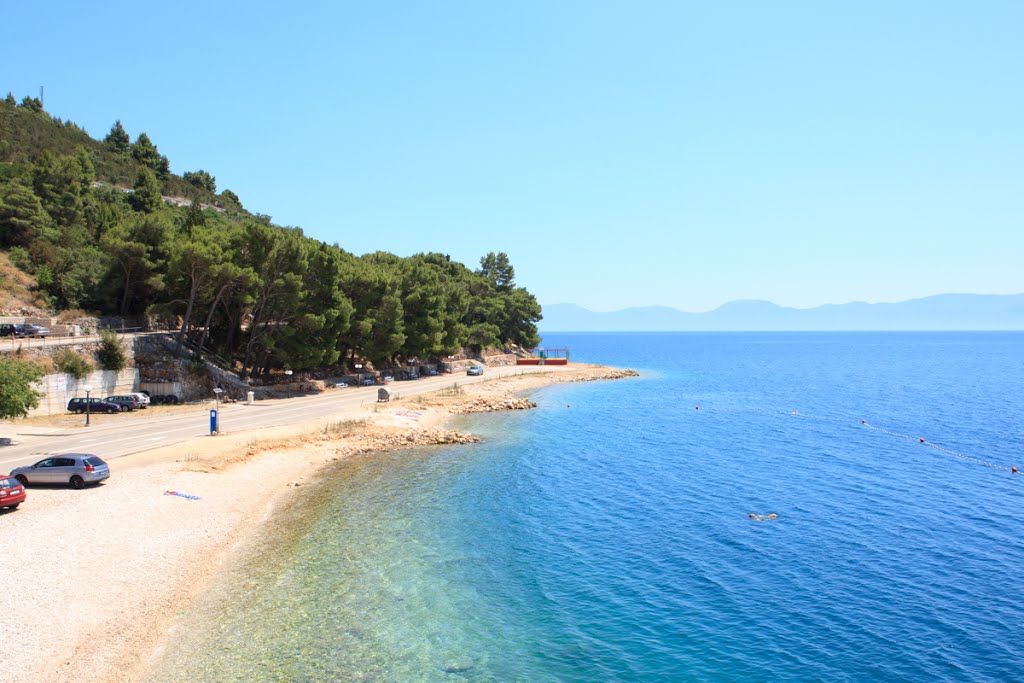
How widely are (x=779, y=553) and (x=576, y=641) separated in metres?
11.9

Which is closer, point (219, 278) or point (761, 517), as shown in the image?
point (761, 517)

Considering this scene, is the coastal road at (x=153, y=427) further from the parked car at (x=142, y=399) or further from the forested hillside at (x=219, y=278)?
the forested hillside at (x=219, y=278)

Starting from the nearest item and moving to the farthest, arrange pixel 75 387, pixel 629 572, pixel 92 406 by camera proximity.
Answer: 1. pixel 629 572
2. pixel 92 406
3. pixel 75 387

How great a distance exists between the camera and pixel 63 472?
28.9 m

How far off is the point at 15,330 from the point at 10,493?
38342 millimetres

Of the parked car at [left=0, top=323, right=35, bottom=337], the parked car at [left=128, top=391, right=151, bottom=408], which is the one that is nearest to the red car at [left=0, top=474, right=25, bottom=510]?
the parked car at [left=128, top=391, right=151, bottom=408]

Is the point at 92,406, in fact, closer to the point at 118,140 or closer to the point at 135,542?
the point at 135,542

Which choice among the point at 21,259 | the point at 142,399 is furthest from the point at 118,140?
the point at 142,399

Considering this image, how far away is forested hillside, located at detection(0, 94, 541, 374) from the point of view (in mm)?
61156

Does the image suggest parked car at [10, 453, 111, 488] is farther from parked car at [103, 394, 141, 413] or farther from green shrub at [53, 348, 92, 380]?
green shrub at [53, 348, 92, 380]

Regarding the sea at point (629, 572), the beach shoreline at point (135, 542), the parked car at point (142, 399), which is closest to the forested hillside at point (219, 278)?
the parked car at point (142, 399)

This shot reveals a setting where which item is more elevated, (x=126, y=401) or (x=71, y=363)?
(x=71, y=363)

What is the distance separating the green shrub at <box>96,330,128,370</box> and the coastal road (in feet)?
18.1

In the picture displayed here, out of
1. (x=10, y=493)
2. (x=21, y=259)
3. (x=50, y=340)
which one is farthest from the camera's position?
(x=21, y=259)
